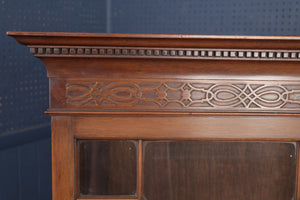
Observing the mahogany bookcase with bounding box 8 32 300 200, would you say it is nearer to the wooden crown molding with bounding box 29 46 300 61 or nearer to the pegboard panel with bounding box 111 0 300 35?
the wooden crown molding with bounding box 29 46 300 61

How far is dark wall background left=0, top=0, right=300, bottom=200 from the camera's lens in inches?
51.0

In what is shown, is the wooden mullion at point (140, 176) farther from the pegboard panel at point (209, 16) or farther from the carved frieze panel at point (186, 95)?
the pegboard panel at point (209, 16)

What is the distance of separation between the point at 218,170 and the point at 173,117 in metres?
0.23

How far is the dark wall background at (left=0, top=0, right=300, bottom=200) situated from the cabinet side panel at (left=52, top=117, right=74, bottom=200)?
1.64 feet

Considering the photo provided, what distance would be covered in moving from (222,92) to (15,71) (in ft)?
3.08

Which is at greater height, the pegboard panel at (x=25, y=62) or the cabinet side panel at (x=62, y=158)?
the pegboard panel at (x=25, y=62)

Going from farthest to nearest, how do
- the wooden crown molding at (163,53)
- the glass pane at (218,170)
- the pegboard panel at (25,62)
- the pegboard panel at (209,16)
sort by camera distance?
the pegboard panel at (209,16) → the pegboard panel at (25,62) → the glass pane at (218,170) → the wooden crown molding at (163,53)

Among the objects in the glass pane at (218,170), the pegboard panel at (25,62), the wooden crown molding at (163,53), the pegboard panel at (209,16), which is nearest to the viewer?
the wooden crown molding at (163,53)

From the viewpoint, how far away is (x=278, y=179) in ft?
3.08

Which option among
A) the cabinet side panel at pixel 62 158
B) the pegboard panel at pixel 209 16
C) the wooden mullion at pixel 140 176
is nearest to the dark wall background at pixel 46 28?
the pegboard panel at pixel 209 16

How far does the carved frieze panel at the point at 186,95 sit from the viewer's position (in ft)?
2.93

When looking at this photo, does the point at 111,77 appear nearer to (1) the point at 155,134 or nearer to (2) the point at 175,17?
(1) the point at 155,134

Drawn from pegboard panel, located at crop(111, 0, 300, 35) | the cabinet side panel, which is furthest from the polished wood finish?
pegboard panel, located at crop(111, 0, 300, 35)

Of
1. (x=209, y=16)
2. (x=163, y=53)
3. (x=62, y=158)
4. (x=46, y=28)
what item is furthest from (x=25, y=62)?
(x=209, y=16)
